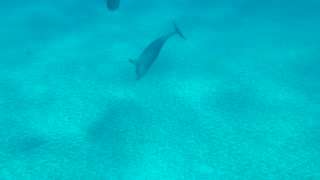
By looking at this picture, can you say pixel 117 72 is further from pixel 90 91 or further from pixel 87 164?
pixel 87 164

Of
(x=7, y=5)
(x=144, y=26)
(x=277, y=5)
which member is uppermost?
(x=277, y=5)

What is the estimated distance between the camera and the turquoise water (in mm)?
2787

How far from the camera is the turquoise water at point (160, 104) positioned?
2.79m

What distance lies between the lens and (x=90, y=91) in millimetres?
3973

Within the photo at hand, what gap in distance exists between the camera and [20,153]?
286cm

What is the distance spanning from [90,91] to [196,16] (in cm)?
531

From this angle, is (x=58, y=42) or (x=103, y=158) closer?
(x=103, y=158)

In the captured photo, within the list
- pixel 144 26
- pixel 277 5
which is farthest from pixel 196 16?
pixel 277 5

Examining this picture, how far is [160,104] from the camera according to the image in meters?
3.69

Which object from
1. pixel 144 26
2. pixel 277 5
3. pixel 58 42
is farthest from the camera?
pixel 277 5

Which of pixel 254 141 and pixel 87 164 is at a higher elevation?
pixel 254 141

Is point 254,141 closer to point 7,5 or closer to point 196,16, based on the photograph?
point 196,16

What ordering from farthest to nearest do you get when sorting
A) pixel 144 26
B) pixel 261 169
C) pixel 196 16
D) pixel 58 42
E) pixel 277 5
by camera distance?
pixel 277 5 → pixel 196 16 → pixel 144 26 → pixel 58 42 → pixel 261 169

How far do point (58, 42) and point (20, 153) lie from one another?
11.9ft
